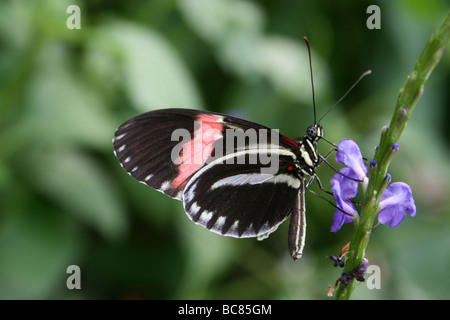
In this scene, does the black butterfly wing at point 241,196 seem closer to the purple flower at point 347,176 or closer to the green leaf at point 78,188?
the purple flower at point 347,176

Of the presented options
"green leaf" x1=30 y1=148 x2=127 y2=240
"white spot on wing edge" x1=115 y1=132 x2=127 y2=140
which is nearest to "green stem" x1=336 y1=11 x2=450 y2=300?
"white spot on wing edge" x1=115 y1=132 x2=127 y2=140

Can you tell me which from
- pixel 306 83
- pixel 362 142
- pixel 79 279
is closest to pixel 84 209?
pixel 79 279

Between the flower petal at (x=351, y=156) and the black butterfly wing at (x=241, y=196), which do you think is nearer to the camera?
the flower petal at (x=351, y=156)

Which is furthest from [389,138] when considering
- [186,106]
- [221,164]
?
[186,106]

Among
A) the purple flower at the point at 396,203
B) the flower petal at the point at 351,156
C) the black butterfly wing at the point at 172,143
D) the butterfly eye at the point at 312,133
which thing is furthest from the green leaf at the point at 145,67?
the purple flower at the point at 396,203

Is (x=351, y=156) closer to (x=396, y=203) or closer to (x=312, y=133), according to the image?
(x=396, y=203)
